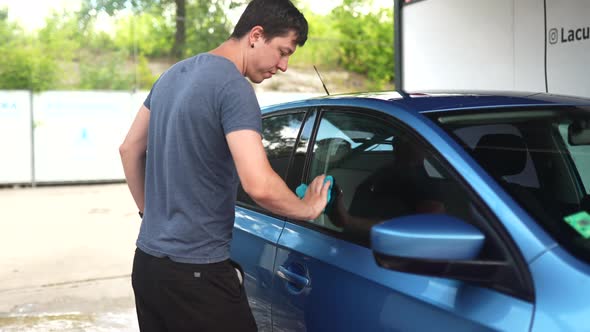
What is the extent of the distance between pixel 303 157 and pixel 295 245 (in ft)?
1.50

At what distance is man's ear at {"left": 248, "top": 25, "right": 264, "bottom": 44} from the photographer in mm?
A: 2143

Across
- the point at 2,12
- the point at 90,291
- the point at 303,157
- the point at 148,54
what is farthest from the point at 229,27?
the point at 303,157

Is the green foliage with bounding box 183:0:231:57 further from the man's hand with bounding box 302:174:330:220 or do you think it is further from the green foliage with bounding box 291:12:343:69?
the man's hand with bounding box 302:174:330:220

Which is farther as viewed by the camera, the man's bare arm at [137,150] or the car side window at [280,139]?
the car side window at [280,139]

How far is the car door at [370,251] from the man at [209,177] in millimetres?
249

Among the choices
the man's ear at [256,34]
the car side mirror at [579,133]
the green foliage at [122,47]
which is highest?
the green foliage at [122,47]

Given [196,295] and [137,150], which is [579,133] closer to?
[196,295]

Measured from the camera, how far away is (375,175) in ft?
8.09

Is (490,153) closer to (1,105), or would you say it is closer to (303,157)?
(303,157)

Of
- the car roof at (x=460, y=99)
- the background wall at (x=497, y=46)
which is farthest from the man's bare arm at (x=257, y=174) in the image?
the background wall at (x=497, y=46)

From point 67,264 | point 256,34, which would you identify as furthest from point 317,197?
point 67,264

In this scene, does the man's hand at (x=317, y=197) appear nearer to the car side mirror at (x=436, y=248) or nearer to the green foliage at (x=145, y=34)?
the car side mirror at (x=436, y=248)

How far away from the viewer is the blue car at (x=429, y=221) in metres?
1.65

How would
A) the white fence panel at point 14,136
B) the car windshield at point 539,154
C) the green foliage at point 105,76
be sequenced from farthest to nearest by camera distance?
the green foliage at point 105,76 → the white fence panel at point 14,136 → the car windshield at point 539,154
